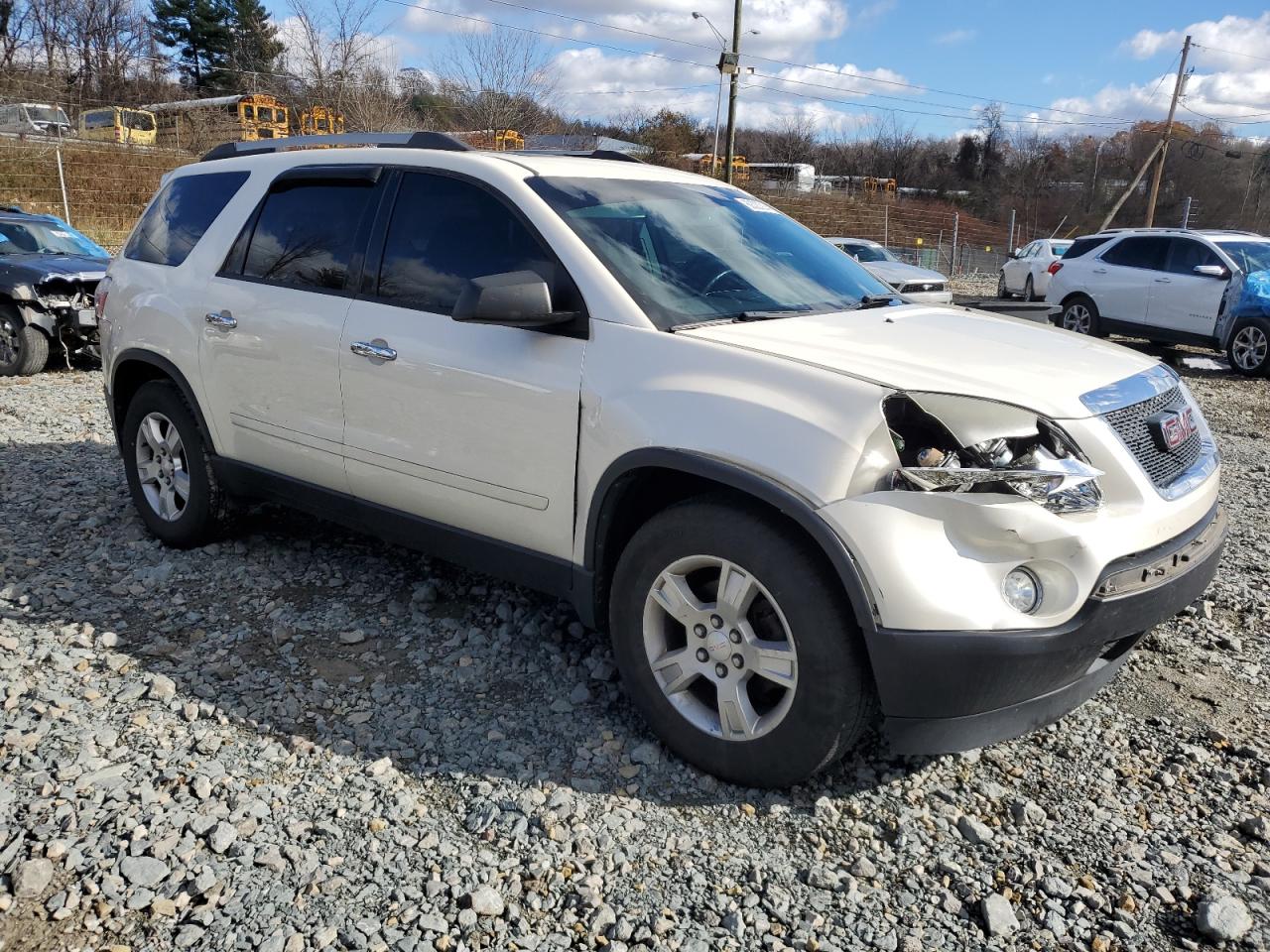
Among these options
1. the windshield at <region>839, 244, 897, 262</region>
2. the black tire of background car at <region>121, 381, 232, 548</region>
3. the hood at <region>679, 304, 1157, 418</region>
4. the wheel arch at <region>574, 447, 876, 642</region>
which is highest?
the hood at <region>679, 304, 1157, 418</region>

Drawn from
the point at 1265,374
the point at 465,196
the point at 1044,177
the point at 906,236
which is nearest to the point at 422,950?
the point at 465,196

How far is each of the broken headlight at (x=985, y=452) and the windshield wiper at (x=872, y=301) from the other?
104 cm

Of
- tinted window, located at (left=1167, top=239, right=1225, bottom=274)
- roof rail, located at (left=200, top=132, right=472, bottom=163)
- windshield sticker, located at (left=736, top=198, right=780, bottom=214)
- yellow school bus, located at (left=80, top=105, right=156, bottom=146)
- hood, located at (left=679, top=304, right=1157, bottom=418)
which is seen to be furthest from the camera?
yellow school bus, located at (left=80, top=105, right=156, bottom=146)

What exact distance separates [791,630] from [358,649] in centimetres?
196

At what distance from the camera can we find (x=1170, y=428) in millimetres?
2912

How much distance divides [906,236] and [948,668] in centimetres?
3796

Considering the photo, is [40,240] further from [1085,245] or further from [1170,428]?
[1085,245]

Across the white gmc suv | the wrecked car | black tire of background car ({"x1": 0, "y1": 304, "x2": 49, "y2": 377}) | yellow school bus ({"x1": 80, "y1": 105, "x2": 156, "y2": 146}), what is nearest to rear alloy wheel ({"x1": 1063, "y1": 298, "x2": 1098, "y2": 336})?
the white gmc suv

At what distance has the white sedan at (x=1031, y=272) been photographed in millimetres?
19609

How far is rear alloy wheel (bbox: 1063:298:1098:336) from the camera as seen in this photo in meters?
13.8

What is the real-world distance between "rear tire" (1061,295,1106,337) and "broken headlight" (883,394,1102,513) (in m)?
12.4

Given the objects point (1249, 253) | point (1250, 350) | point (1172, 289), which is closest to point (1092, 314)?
point (1172, 289)

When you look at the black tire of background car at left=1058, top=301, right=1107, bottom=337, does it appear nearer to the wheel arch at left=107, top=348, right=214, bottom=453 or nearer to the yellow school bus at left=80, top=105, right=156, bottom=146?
the wheel arch at left=107, top=348, right=214, bottom=453

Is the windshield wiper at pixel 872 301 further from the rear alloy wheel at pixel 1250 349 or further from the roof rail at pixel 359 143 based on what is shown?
the rear alloy wheel at pixel 1250 349
